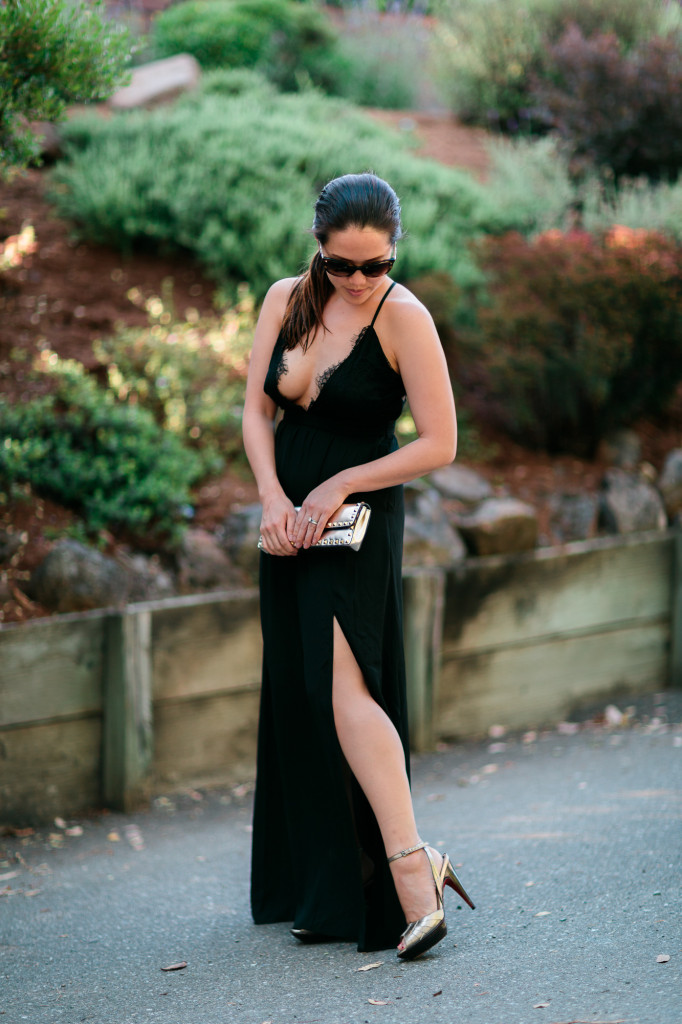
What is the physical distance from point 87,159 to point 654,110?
4.52m

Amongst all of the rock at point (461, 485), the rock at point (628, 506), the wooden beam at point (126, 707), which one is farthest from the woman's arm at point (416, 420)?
the rock at point (628, 506)

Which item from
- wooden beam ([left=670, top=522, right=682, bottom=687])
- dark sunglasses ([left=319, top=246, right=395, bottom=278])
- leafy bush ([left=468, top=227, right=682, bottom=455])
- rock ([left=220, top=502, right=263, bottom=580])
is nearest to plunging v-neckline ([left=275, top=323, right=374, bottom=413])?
dark sunglasses ([left=319, top=246, right=395, bottom=278])

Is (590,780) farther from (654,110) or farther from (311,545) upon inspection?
(654,110)

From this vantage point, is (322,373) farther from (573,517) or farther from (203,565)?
(573,517)

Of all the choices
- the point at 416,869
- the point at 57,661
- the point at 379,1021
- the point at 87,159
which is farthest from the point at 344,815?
the point at 87,159

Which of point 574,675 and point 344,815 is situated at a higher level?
point 344,815

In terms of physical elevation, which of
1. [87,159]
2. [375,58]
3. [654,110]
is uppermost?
[375,58]

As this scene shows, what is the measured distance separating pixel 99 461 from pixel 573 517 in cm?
258

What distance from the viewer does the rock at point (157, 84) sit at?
8.64 m

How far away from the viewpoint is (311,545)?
2816 millimetres

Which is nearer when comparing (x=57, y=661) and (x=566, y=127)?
(x=57, y=661)

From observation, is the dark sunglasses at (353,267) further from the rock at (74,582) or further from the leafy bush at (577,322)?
the leafy bush at (577,322)

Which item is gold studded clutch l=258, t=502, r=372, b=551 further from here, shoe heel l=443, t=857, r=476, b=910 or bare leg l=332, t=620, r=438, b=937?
shoe heel l=443, t=857, r=476, b=910

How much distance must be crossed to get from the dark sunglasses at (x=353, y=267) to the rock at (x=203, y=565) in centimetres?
230
